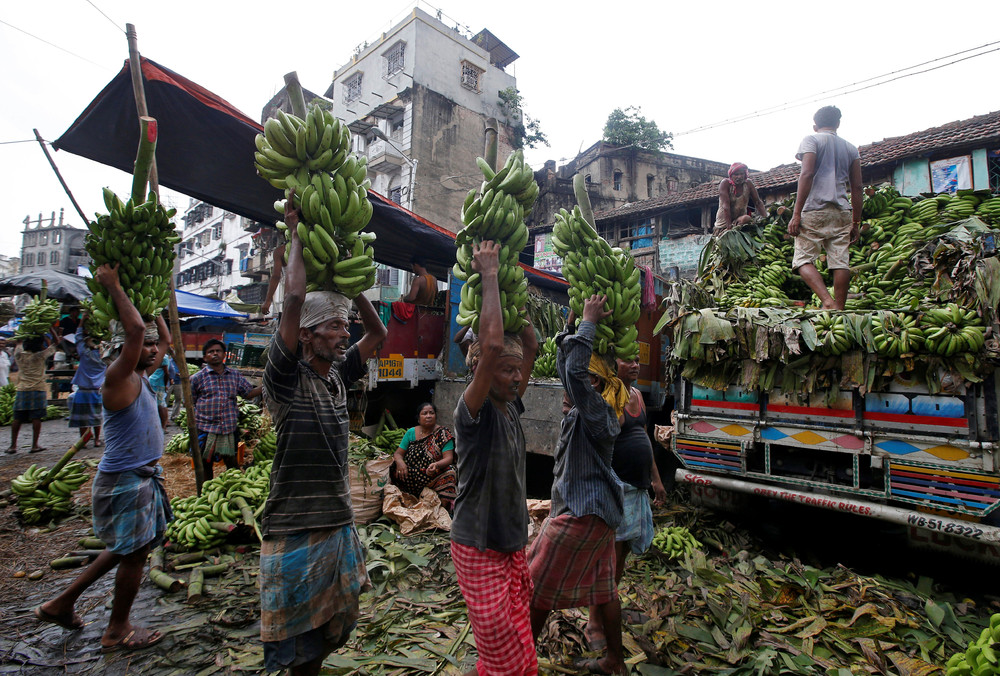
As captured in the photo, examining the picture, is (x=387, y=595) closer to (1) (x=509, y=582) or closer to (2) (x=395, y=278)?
(1) (x=509, y=582)

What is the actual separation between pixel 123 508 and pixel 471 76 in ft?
102

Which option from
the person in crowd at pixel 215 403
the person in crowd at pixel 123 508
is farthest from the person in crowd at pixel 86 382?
the person in crowd at pixel 123 508

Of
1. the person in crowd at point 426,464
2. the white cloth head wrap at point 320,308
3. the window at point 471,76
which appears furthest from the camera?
the window at point 471,76

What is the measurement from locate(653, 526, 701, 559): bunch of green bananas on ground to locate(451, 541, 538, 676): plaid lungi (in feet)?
9.39

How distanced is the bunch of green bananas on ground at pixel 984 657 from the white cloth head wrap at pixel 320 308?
2.87 meters

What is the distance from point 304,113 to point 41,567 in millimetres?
4749

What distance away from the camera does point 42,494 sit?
523 cm

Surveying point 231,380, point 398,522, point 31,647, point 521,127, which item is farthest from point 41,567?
point 521,127

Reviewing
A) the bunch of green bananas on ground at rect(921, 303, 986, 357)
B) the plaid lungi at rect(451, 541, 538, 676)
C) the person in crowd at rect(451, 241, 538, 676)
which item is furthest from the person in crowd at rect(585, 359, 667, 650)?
the bunch of green bananas on ground at rect(921, 303, 986, 357)

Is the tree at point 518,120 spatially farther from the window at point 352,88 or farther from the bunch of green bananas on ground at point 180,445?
the bunch of green bananas on ground at point 180,445

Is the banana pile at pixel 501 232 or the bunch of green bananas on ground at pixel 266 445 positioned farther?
the bunch of green bananas on ground at pixel 266 445

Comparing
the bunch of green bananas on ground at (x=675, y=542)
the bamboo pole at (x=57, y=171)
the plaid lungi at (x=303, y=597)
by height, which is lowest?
the bunch of green bananas on ground at (x=675, y=542)

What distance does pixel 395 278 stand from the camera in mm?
27172

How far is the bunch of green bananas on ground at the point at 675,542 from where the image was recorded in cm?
452
